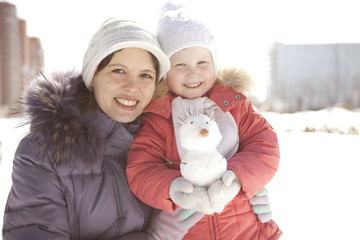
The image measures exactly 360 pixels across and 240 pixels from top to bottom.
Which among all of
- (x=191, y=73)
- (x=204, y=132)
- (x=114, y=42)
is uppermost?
(x=114, y=42)

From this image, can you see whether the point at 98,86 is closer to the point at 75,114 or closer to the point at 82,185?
the point at 75,114

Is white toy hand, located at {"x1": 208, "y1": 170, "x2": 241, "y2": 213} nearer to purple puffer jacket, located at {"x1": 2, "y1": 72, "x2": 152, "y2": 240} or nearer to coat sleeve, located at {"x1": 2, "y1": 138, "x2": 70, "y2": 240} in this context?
purple puffer jacket, located at {"x1": 2, "y1": 72, "x2": 152, "y2": 240}

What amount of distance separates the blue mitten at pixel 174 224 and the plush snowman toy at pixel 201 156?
0.30m

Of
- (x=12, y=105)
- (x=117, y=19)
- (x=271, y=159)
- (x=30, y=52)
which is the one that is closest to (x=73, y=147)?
(x=12, y=105)

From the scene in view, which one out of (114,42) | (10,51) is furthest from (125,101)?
(10,51)

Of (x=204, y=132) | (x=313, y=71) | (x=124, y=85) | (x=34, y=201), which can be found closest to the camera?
(x=204, y=132)

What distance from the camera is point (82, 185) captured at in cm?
128

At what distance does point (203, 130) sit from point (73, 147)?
54cm


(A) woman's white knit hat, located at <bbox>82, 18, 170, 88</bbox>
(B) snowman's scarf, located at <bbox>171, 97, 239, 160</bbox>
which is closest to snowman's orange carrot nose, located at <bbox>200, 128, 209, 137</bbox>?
(B) snowman's scarf, located at <bbox>171, 97, 239, 160</bbox>

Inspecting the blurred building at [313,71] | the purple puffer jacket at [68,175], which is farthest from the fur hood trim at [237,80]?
the blurred building at [313,71]

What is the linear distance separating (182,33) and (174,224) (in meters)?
0.94

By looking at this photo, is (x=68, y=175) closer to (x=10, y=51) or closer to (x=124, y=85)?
(x=124, y=85)

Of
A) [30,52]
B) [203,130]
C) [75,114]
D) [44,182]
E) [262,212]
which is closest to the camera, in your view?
[203,130]

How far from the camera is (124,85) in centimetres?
140
